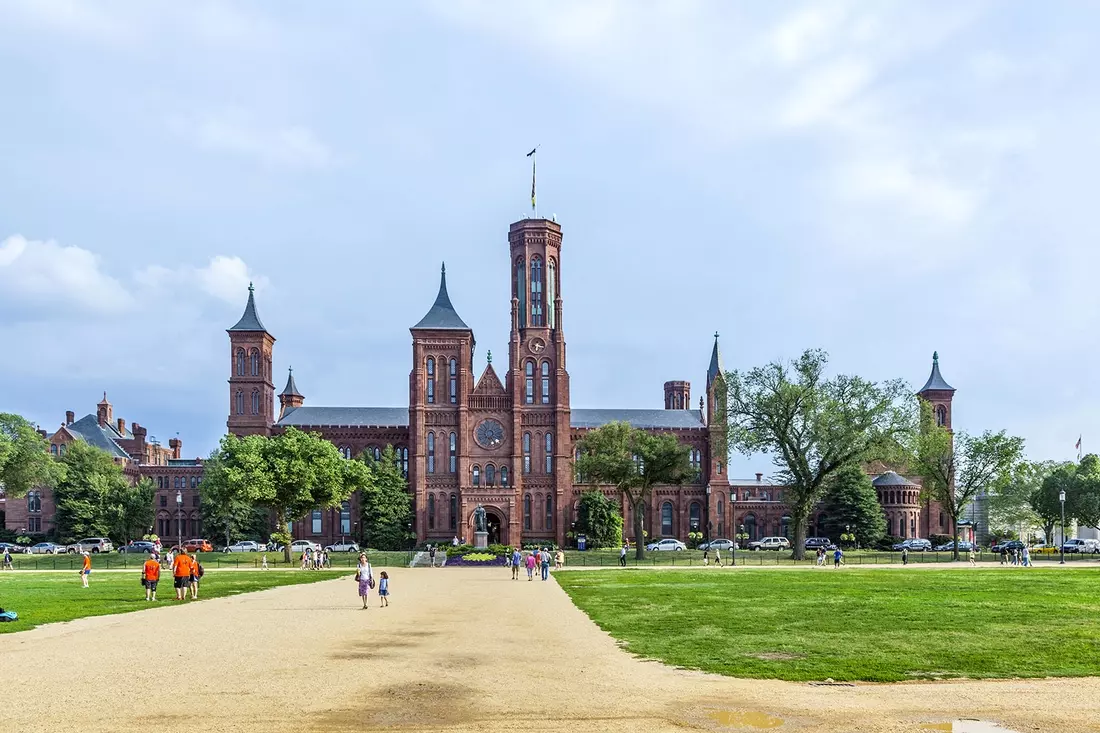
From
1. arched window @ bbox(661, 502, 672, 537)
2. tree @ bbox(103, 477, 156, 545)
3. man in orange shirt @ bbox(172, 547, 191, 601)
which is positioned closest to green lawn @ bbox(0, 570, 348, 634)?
man in orange shirt @ bbox(172, 547, 191, 601)

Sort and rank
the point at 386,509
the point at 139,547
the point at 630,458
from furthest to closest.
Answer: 1. the point at 139,547
2. the point at 386,509
3. the point at 630,458

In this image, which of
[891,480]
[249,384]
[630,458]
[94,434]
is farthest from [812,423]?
[94,434]

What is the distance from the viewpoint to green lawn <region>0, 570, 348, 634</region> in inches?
1151

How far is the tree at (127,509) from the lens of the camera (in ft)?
325

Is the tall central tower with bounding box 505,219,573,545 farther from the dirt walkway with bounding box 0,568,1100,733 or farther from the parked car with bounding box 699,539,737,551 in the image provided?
the dirt walkway with bounding box 0,568,1100,733

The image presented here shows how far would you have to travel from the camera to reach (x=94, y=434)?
4660 inches

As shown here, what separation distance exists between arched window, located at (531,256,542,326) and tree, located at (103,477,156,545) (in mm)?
43864

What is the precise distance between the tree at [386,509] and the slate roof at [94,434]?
38.2m

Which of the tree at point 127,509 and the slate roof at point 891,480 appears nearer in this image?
the tree at point 127,509

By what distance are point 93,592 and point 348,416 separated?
236ft

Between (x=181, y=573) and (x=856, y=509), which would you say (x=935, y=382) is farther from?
(x=181, y=573)

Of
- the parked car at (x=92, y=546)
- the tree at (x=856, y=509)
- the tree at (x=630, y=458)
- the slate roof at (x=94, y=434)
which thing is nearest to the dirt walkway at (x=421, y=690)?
the tree at (x=630, y=458)

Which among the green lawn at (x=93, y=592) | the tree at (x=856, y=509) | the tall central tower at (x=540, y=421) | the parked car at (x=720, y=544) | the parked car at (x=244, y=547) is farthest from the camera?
the tree at (x=856, y=509)

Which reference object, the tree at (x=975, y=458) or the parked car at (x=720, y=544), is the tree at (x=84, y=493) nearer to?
the parked car at (x=720, y=544)
